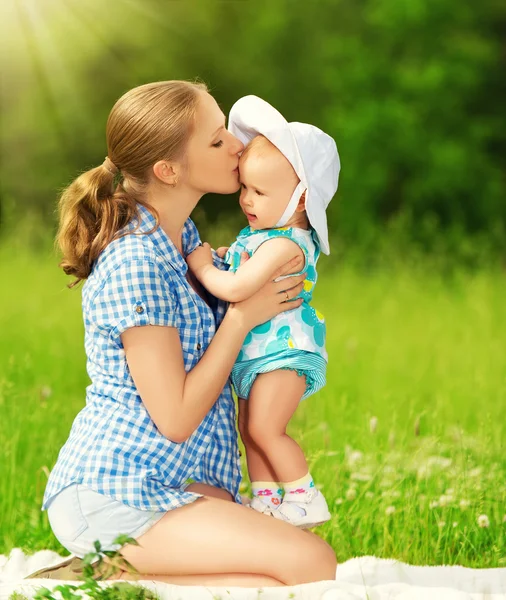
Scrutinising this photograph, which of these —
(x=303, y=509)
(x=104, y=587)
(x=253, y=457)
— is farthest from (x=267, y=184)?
(x=104, y=587)

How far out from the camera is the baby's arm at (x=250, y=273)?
2.86 metres

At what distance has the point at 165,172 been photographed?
9.46ft

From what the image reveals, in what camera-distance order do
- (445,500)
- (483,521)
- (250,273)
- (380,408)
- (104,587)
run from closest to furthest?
(104,587) → (250,273) → (483,521) → (445,500) → (380,408)

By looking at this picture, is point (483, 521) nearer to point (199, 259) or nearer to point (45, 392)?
point (199, 259)

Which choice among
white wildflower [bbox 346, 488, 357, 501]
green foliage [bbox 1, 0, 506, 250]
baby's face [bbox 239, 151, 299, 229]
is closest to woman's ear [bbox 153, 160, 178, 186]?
baby's face [bbox 239, 151, 299, 229]

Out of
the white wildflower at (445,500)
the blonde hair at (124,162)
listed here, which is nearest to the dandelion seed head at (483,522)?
the white wildflower at (445,500)

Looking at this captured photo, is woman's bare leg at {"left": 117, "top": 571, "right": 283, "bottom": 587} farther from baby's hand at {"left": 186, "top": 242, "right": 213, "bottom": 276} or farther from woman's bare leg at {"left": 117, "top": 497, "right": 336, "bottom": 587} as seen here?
baby's hand at {"left": 186, "top": 242, "right": 213, "bottom": 276}

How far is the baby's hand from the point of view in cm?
300

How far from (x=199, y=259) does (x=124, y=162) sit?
389 mm

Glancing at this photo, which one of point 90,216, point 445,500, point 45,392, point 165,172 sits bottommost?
point 445,500

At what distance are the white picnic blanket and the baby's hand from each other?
Answer: 38.3 inches

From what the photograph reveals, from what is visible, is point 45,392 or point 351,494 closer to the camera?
point 351,494

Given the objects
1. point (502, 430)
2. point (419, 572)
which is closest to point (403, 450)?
point (502, 430)

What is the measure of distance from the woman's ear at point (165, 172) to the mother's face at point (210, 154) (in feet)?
0.16
